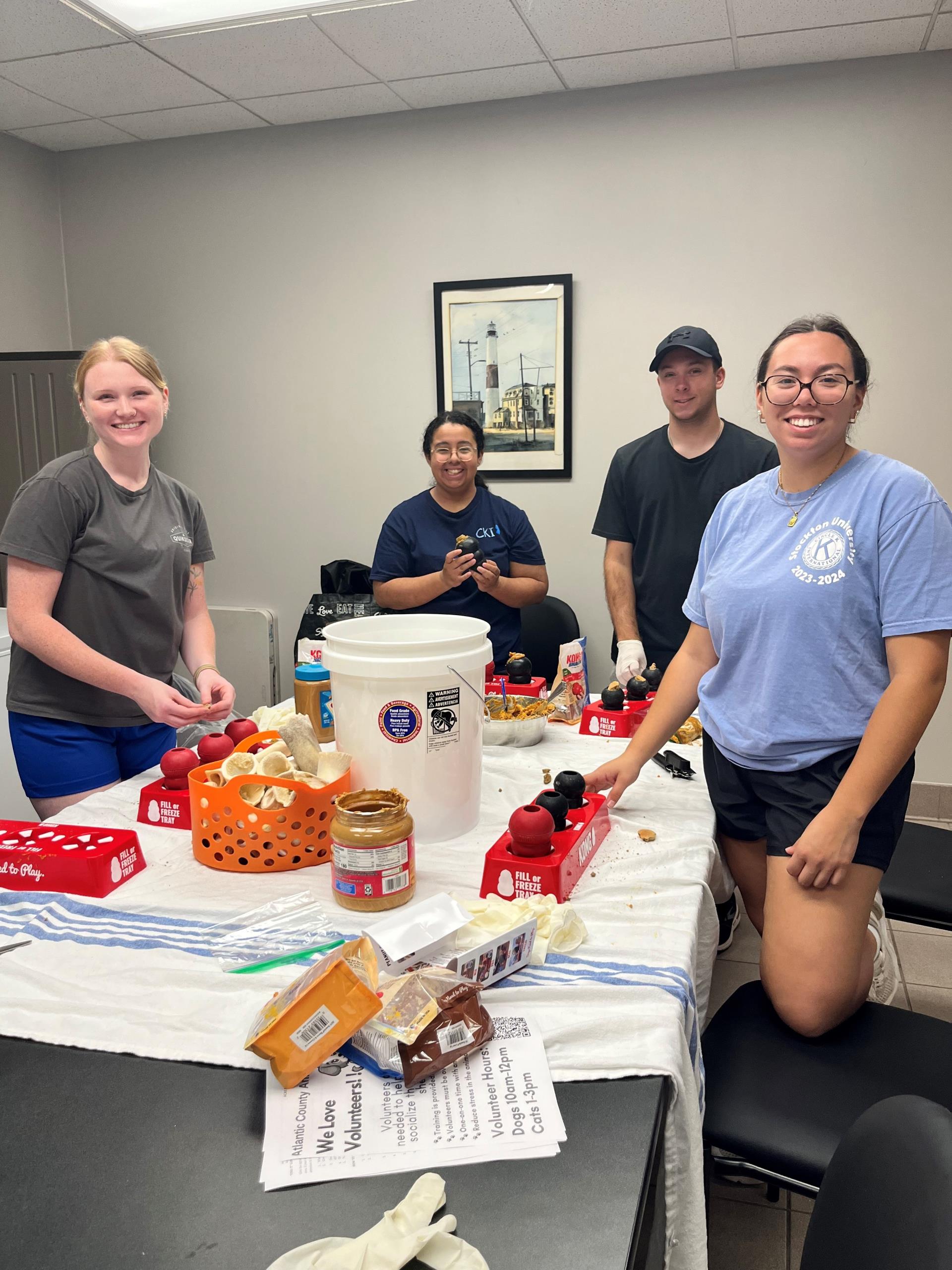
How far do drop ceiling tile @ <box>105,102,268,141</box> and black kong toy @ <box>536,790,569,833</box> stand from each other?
3.48 meters

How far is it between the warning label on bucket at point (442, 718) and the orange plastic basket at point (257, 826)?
0.15m

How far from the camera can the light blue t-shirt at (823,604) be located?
4.68 feet

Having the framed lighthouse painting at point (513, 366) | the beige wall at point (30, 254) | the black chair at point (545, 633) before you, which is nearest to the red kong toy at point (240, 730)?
the black chair at point (545, 633)

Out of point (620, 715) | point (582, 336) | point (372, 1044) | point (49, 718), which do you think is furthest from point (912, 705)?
point (582, 336)

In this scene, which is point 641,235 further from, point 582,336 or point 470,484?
point 470,484

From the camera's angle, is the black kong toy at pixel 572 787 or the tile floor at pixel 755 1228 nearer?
the black kong toy at pixel 572 787

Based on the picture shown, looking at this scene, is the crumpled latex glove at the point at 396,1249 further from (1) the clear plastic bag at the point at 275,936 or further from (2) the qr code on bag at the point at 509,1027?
(1) the clear plastic bag at the point at 275,936

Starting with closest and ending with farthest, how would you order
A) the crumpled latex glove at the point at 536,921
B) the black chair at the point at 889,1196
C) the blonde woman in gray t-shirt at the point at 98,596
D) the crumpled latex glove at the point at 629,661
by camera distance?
the black chair at the point at 889,1196 → the crumpled latex glove at the point at 536,921 → the blonde woman in gray t-shirt at the point at 98,596 → the crumpled latex glove at the point at 629,661

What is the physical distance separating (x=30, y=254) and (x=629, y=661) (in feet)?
11.9

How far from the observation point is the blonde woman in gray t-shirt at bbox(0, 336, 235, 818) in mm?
1823

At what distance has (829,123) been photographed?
3328mm

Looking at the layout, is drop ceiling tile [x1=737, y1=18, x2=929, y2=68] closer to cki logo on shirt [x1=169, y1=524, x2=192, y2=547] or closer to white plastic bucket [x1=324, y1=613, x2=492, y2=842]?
cki logo on shirt [x1=169, y1=524, x2=192, y2=547]

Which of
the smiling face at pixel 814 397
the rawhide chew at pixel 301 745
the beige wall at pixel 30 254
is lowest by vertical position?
the rawhide chew at pixel 301 745

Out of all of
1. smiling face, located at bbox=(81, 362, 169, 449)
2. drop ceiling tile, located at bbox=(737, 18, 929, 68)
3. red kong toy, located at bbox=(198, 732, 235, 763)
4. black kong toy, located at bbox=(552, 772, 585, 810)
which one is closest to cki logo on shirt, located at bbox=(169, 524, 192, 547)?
smiling face, located at bbox=(81, 362, 169, 449)
